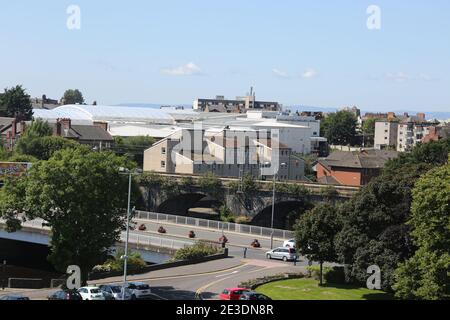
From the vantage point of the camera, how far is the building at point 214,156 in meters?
111

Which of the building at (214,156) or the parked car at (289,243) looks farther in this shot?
the building at (214,156)

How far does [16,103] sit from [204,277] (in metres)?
136

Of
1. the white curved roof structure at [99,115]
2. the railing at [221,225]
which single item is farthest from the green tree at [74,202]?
the white curved roof structure at [99,115]

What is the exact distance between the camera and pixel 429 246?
131 ft

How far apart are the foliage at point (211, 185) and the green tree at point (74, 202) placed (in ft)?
152

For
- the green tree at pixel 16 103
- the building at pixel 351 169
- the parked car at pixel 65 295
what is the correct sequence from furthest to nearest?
the green tree at pixel 16 103
the building at pixel 351 169
the parked car at pixel 65 295

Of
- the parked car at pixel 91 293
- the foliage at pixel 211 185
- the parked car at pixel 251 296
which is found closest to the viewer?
the parked car at pixel 251 296

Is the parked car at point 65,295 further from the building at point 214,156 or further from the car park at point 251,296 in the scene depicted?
the building at point 214,156

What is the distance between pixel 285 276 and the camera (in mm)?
51094

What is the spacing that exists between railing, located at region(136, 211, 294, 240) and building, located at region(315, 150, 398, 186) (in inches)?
1297

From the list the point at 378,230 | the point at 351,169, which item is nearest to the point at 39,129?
the point at 351,169

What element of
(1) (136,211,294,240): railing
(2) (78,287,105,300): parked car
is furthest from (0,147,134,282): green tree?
(1) (136,211,294,240): railing

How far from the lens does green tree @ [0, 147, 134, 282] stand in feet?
146
